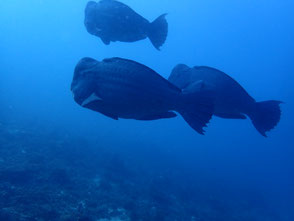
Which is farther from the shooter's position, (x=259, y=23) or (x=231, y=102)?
(x=259, y=23)

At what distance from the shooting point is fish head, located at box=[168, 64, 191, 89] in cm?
384

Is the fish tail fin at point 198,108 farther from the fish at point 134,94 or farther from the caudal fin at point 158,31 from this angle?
the caudal fin at point 158,31

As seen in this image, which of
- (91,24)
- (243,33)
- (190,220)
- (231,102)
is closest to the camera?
(231,102)

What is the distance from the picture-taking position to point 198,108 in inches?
124

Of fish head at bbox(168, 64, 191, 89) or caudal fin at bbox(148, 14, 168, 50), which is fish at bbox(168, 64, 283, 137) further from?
caudal fin at bbox(148, 14, 168, 50)

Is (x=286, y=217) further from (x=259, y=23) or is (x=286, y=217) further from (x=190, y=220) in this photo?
(x=259, y=23)

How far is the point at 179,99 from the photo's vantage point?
10.6 feet

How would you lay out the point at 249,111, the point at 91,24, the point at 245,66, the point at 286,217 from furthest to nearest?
the point at 245,66, the point at 286,217, the point at 91,24, the point at 249,111

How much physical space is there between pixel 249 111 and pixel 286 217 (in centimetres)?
2488

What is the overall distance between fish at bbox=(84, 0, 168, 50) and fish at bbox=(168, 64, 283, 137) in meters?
1.20

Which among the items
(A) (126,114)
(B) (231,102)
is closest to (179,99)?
(A) (126,114)

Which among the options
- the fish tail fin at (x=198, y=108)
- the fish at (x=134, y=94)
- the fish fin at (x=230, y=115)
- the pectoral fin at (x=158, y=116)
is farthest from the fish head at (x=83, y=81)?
the fish fin at (x=230, y=115)

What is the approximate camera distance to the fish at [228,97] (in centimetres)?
369

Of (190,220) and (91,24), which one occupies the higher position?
(91,24)
